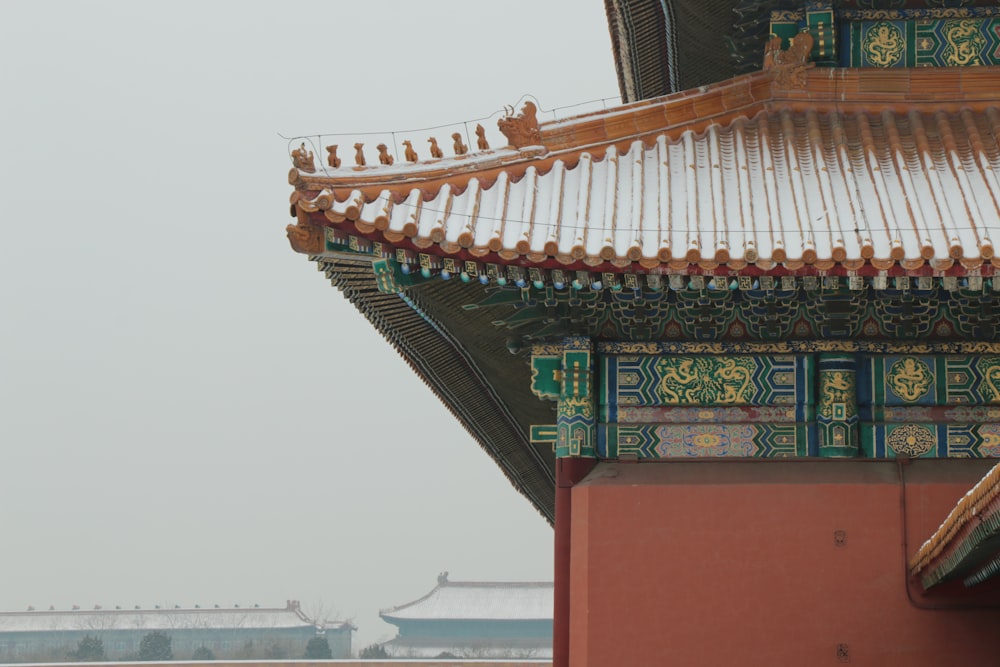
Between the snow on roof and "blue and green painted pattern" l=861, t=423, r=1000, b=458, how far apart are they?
54847mm

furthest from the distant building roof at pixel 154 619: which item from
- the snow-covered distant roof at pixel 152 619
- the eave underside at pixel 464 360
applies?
the eave underside at pixel 464 360

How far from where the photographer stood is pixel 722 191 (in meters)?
9.88

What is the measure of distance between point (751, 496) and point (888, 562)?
3.07 ft

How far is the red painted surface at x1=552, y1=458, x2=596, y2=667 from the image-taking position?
32.3 ft

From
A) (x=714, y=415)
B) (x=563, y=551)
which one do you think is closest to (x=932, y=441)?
(x=714, y=415)

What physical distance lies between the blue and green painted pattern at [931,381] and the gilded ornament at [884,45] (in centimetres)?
260

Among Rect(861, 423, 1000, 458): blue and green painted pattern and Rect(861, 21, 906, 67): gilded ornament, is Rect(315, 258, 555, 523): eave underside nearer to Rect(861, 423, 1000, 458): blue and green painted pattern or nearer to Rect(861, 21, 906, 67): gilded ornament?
Rect(861, 423, 1000, 458): blue and green painted pattern

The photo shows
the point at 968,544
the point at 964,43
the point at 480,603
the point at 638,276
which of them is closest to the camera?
the point at 968,544

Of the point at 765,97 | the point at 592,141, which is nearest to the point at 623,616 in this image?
the point at 592,141

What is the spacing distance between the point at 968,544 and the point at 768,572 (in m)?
1.95

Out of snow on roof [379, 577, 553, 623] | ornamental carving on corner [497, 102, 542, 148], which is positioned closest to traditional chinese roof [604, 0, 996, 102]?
ornamental carving on corner [497, 102, 542, 148]

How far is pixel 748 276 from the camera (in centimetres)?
898

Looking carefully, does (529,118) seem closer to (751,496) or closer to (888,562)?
(751,496)

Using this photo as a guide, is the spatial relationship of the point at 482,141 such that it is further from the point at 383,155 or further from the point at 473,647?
the point at 473,647
